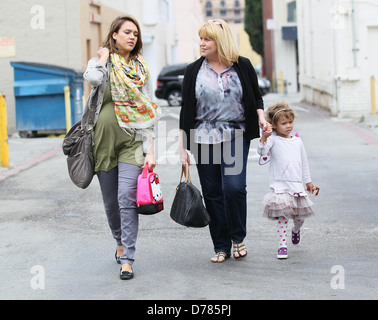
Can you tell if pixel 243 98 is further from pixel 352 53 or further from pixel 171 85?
pixel 171 85

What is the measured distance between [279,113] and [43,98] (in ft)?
41.2

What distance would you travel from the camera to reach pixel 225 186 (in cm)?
564

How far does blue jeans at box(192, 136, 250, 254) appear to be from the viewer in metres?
5.55

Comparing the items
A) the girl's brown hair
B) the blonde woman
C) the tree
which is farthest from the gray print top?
the tree

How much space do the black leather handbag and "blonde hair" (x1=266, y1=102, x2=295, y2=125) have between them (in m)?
0.89

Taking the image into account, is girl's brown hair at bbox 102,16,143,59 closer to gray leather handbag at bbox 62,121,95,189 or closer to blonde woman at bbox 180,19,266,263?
blonde woman at bbox 180,19,266,263

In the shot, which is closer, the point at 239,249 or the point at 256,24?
the point at 239,249

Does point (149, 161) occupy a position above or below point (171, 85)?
below

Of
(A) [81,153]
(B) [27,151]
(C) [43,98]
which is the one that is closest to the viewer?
(A) [81,153]

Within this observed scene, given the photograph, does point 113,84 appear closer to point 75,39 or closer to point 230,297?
point 230,297

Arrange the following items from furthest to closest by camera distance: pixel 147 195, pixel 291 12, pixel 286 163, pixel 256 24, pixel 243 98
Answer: pixel 256 24, pixel 291 12, pixel 286 163, pixel 243 98, pixel 147 195

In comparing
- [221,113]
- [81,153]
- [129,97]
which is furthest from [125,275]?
[221,113]

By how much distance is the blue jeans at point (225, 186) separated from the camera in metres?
5.55

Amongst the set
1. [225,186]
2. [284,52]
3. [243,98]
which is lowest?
[225,186]
